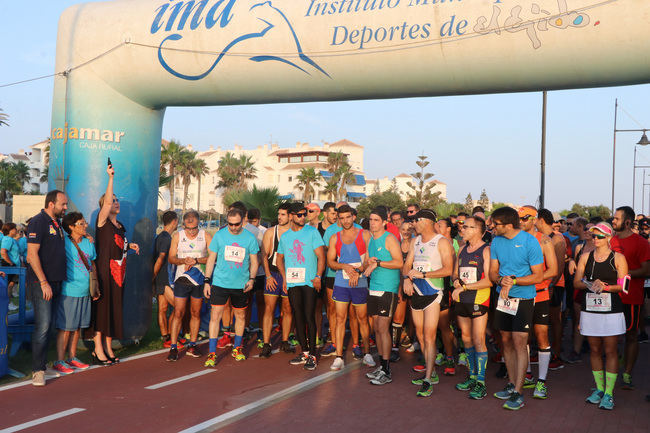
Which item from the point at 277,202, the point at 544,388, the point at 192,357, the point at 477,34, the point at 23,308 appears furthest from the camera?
the point at 277,202

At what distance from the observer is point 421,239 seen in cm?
709

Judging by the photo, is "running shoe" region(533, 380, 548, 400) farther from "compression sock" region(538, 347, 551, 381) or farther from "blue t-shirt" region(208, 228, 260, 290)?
"blue t-shirt" region(208, 228, 260, 290)

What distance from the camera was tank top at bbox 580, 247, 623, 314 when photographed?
6.24 metres

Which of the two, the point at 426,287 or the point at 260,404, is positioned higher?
the point at 426,287

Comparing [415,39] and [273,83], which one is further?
[273,83]

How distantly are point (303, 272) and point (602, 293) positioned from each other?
11.8 ft

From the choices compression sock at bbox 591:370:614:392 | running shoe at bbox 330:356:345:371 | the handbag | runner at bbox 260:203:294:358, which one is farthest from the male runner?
the handbag

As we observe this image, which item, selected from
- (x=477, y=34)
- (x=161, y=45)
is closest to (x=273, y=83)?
(x=161, y=45)

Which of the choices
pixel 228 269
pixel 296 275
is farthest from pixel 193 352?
pixel 296 275

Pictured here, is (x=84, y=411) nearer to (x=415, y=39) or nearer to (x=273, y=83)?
(x=273, y=83)

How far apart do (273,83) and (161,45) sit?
5.46 ft

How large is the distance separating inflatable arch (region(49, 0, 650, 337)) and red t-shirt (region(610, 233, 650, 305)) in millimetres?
1914

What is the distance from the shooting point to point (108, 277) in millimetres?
7793

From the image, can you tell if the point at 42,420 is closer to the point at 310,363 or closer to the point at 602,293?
the point at 310,363
